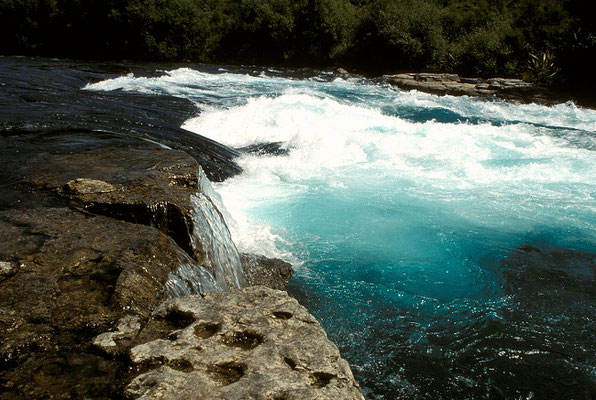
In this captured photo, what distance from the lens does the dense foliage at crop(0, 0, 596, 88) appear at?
22.3m

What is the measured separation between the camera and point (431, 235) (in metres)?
6.04

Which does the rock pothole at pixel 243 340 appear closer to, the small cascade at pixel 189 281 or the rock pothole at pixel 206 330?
the rock pothole at pixel 206 330

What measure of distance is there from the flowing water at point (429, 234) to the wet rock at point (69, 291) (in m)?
1.82

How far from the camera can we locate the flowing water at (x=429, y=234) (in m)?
3.50

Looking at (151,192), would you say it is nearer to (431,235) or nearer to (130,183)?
(130,183)

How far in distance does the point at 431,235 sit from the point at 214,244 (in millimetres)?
3527

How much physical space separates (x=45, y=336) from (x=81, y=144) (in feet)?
11.9

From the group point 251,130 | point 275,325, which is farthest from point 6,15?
point 275,325

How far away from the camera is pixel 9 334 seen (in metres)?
2.05

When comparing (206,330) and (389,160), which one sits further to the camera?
(389,160)

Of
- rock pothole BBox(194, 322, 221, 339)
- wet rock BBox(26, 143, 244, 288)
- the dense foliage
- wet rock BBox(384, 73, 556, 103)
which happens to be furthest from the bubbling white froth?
the dense foliage

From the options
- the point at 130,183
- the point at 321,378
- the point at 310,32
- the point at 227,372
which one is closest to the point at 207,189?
the point at 130,183

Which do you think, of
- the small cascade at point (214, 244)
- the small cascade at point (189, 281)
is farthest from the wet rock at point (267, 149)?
the small cascade at point (189, 281)

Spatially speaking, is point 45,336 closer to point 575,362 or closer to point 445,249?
point 575,362
